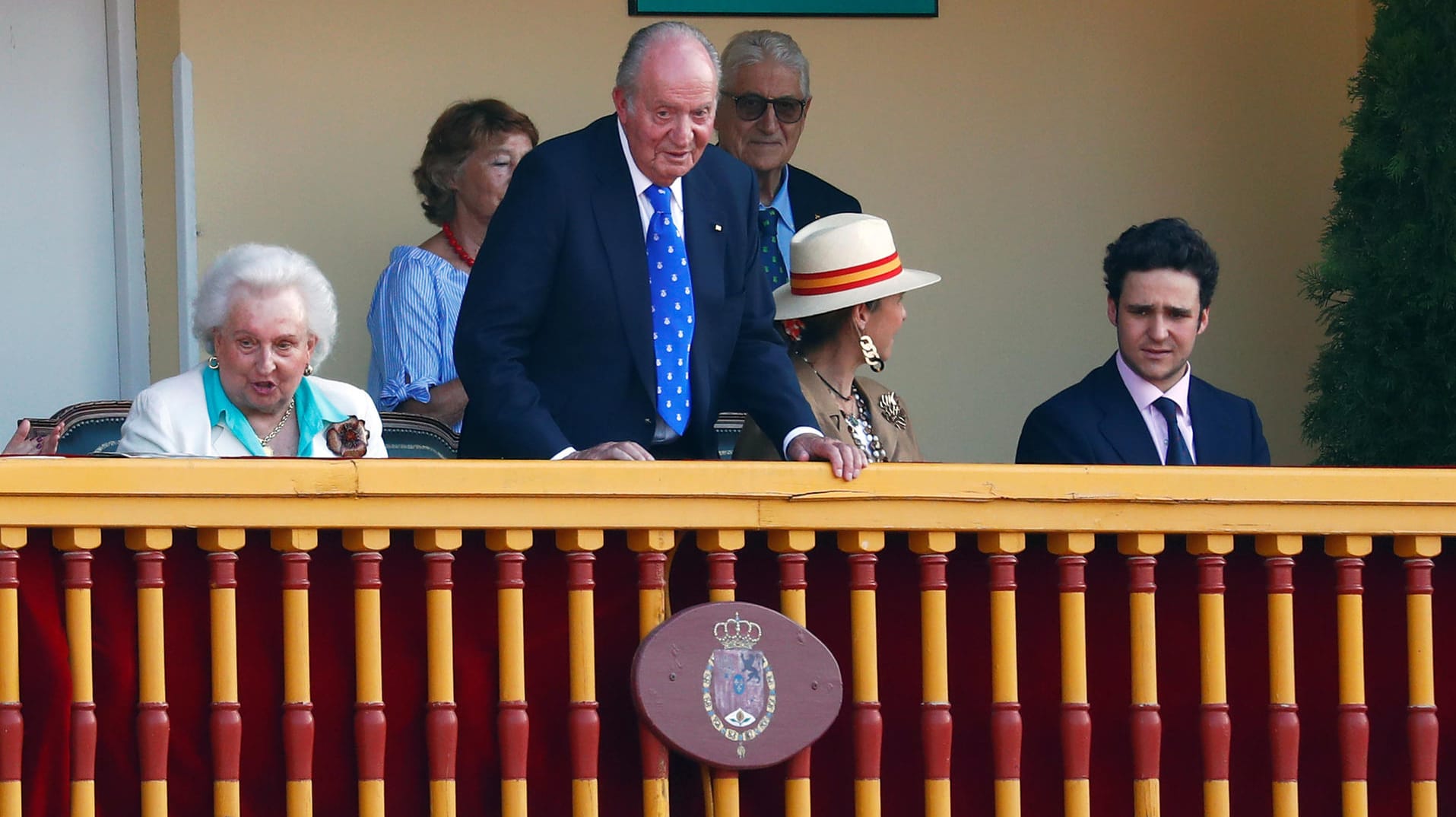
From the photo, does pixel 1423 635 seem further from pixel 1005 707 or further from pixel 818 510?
pixel 818 510

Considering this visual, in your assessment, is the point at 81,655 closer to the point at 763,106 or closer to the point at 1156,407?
the point at 1156,407

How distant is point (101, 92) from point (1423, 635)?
13.0 feet

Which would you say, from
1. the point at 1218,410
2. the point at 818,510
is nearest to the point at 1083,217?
the point at 1218,410

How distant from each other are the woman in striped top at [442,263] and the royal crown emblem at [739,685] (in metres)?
1.93

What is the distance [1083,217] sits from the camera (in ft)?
19.8

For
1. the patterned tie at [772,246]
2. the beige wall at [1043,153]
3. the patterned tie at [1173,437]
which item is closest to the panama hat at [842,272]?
the patterned tie at [1173,437]

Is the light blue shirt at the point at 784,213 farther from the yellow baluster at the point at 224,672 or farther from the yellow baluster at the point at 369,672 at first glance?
the yellow baluster at the point at 224,672

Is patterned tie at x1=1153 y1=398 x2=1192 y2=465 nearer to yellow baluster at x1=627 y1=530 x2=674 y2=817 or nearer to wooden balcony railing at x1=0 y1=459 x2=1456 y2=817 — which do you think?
wooden balcony railing at x1=0 y1=459 x2=1456 y2=817

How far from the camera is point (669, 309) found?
140 inches

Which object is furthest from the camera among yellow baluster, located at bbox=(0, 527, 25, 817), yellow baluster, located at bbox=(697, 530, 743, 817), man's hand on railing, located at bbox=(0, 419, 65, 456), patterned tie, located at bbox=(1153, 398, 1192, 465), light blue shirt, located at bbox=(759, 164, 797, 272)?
light blue shirt, located at bbox=(759, 164, 797, 272)

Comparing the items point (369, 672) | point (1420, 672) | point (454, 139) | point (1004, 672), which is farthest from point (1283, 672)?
point (454, 139)

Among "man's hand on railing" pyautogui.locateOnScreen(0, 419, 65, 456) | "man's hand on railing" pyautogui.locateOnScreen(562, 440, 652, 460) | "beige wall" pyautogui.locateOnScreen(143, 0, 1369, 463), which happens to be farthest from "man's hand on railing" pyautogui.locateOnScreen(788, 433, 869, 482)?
"beige wall" pyautogui.locateOnScreen(143, 0, 1369, 463)

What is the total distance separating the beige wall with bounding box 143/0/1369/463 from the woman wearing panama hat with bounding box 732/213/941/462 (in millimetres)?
1903

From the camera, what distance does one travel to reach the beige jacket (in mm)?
3723
